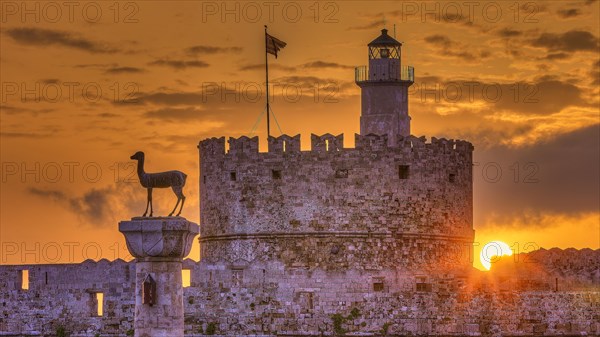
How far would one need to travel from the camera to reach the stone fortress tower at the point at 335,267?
54.6m

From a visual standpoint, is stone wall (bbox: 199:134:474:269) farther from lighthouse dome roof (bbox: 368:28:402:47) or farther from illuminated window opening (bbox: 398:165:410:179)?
lighthouse dome roof (bbox: 368:28:402:47)

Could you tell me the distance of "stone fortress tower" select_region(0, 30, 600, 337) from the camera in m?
54.6

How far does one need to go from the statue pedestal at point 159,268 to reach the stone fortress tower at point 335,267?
14266 mm

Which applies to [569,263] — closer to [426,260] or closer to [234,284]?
[426,260]

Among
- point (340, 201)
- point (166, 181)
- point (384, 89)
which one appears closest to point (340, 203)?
point (340, 201)

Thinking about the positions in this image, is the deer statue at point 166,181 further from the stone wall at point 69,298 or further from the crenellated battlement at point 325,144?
the crenellated battlement at point 325,144

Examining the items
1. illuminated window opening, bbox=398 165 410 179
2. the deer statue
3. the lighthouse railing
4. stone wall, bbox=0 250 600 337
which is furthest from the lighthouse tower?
the deer statue

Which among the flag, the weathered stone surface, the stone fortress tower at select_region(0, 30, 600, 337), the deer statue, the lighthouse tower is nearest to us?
→ the weathered stone surface


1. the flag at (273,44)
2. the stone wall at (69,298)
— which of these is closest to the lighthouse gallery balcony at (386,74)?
the flag at (273,44)

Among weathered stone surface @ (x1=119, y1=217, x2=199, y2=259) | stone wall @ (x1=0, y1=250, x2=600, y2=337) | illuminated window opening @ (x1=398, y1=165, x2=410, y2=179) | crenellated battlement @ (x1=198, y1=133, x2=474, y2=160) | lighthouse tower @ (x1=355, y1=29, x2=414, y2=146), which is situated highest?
lighthouse tower @ (x1=355, y1=29, x2=414, y2=146)

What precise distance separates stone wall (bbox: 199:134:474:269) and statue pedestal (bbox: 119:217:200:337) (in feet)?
59.6

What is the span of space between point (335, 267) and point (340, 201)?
2103 mm

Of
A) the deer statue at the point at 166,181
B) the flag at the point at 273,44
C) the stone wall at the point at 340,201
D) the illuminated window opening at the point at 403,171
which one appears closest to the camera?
the deer statue at the point at 166,181

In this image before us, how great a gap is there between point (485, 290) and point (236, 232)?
884 centimetres
